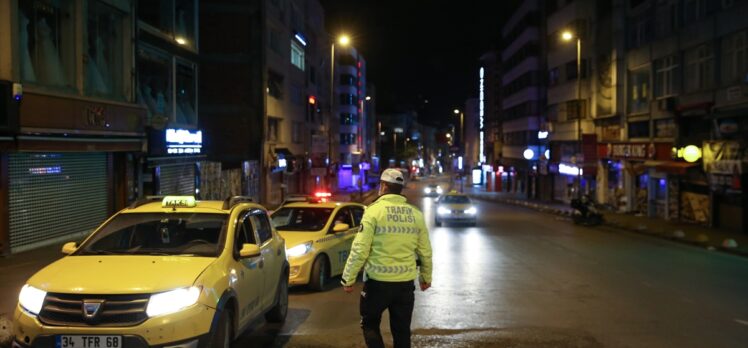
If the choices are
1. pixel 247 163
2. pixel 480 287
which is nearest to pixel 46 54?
pixel 480 287

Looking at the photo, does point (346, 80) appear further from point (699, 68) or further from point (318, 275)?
point (318, 275)

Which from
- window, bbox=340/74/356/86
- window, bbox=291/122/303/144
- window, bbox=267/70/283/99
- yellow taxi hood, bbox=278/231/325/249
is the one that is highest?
window, bbox=340/74/356/86

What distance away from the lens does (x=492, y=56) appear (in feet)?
296

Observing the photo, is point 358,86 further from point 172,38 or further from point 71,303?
point 71,303

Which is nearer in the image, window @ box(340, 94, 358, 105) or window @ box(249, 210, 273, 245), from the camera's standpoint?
window @ box(249, 210, 273, 245)

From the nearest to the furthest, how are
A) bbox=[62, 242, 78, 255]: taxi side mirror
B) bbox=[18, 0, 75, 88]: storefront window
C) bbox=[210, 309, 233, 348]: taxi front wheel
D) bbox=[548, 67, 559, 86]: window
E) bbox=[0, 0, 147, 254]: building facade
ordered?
bbox=[210, 309, 233, 348]: taxi front wheel, bbox=[62, 242, 78, 255]: taxi side mirror, bbox=[0, 0, 147, 254]: building facade, bbox=[18, 0, 75, 88]: storefront window, bbox=[548, 67, 559, 86]: window

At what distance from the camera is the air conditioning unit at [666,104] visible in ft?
99.8

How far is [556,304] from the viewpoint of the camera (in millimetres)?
10727

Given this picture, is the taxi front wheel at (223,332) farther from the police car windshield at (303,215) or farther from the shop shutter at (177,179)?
the shop shutter at (177,179)

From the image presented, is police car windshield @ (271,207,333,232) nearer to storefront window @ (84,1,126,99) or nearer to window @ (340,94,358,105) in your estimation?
storefront window @ (84,1,126,99)

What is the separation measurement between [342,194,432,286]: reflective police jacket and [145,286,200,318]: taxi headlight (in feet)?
4.47

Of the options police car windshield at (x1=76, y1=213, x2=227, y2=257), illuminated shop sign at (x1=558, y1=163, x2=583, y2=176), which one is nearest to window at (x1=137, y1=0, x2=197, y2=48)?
police car windshield at (x1=76, y1=213, x2=227, y2=257)

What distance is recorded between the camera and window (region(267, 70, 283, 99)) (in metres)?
42.0

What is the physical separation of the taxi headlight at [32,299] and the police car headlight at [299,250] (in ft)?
18.7
